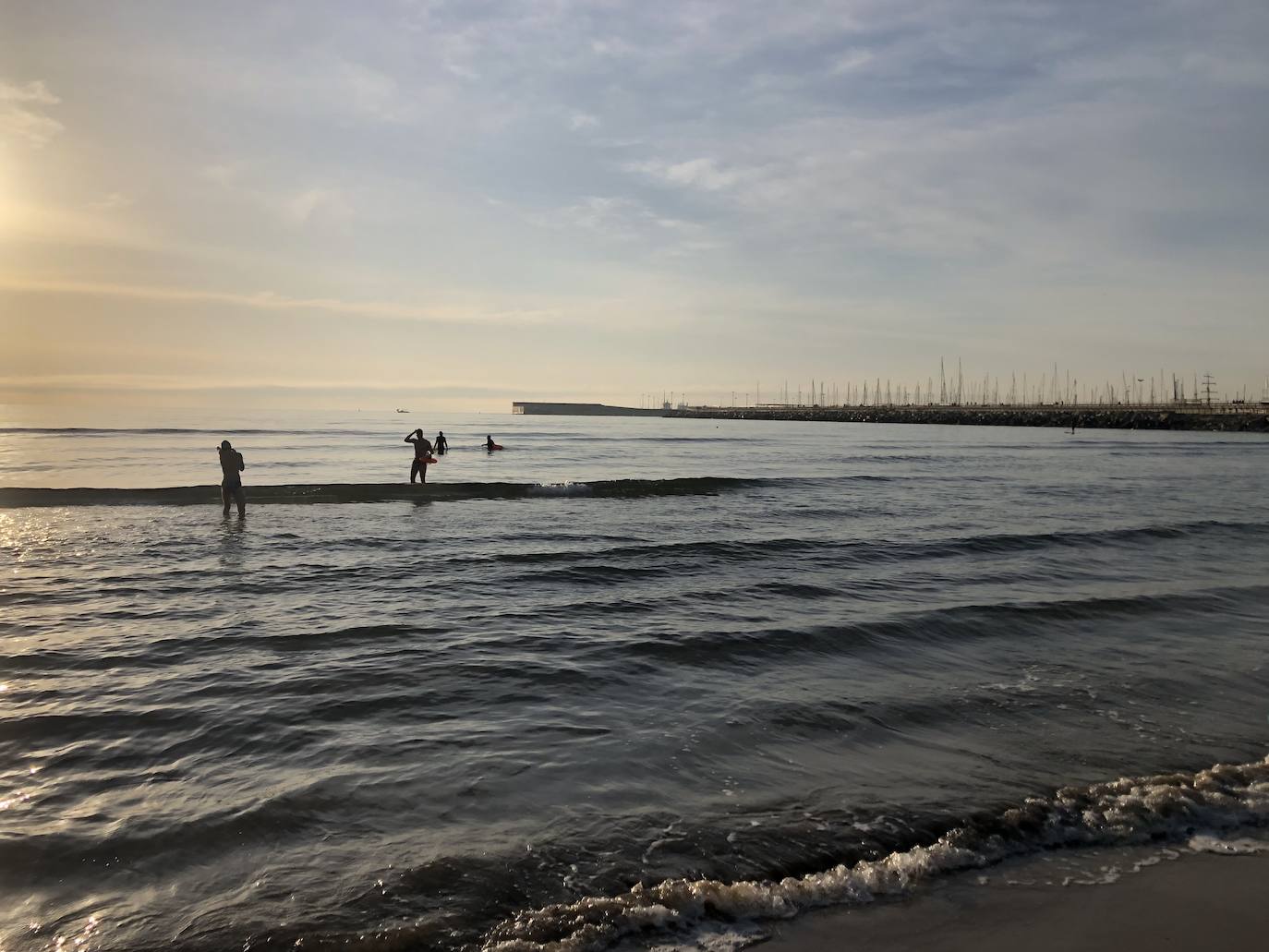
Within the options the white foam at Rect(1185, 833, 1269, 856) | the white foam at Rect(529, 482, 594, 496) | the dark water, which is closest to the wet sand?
the white foam at Rect(1185, 833, 1269, 856)

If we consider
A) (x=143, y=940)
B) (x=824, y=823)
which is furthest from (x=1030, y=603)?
(x=143, y=940)

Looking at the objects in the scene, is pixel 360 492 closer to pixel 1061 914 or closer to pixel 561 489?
pixel 561 489

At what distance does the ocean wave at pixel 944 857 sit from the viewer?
4438mm

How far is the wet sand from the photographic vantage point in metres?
4.32

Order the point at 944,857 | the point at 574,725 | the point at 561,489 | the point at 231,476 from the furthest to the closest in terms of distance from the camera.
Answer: the point at 561,489
the point at 231,476
the point at 574,725
the point at 944,857

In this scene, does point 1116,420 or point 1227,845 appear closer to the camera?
point 1227,845

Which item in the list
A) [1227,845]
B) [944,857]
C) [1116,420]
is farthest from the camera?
[1116,420]

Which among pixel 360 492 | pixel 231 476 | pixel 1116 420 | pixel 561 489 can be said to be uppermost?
pixel 1116 420

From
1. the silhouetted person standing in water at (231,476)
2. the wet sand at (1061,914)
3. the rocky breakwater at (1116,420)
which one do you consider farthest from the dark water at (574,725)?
the rocky breakwater at (1116,420)

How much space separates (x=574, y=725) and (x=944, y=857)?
3586mm

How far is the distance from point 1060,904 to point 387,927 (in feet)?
12.9

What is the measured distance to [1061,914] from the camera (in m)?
4.62

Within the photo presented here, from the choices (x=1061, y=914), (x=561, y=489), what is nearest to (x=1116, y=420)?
(x=561, y=489)

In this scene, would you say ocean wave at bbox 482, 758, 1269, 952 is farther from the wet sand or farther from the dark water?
the wet sand
